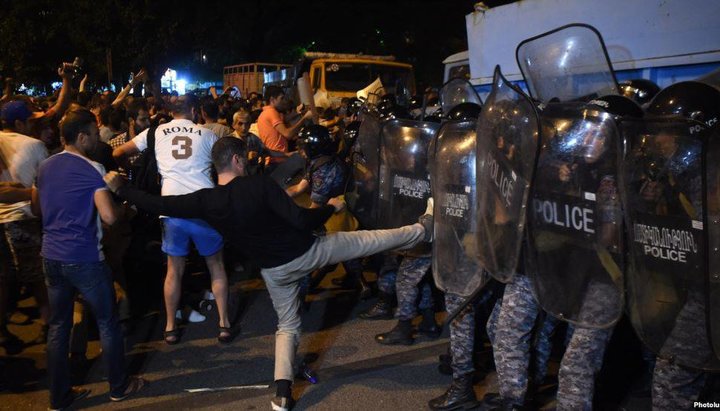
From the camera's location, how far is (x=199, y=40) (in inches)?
1323

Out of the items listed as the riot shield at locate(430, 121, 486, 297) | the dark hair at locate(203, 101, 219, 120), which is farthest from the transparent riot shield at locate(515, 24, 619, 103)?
the dark hair at locate(203, 101, 219, 120)

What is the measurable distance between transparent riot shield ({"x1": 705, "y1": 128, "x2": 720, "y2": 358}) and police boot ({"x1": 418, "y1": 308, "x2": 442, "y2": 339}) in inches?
107

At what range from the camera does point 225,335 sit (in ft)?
16.9

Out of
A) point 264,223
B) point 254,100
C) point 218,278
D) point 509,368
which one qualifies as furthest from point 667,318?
point 254,100

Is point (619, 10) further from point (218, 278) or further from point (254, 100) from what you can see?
point (254, 100)

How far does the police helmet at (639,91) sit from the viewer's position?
4.76m

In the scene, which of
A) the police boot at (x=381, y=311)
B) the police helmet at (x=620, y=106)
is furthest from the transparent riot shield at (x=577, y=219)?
the police boot at (x=381, y=311)

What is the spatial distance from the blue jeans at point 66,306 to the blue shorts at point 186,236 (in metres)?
1.00

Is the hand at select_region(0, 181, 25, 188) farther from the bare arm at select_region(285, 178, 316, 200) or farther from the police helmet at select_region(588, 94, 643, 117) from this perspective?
the police helmet at select_region(588, 94, 643, 117)

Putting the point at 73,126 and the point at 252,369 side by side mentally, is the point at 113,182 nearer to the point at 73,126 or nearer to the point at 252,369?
the point at 73,126

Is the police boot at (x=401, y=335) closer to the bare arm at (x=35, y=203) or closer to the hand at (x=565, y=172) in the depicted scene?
the hand at (x=565, y=172)

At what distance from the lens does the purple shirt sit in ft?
12.4

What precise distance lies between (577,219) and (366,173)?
7.91 feet

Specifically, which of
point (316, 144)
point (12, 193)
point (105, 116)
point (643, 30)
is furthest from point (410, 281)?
point (105, 116)
